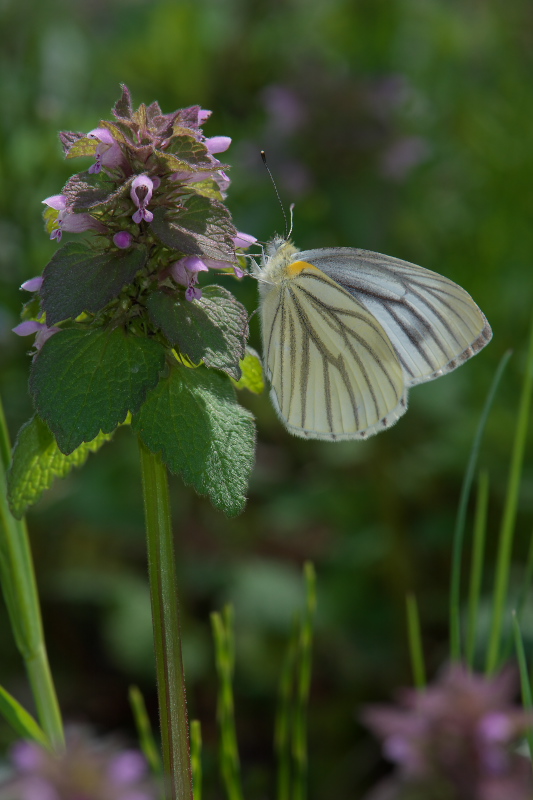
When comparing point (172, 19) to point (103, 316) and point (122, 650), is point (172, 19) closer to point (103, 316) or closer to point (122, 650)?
point (122, 650)

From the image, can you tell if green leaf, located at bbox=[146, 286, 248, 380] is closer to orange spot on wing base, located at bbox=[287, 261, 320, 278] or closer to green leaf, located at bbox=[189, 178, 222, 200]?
green leaf, located at bbox=[189, 178, 222, 200]

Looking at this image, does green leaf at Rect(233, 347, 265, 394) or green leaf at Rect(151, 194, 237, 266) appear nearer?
green leaf at Rect(151, 194, 237, 266)

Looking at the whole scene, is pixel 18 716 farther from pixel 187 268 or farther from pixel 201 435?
pixel 187 268

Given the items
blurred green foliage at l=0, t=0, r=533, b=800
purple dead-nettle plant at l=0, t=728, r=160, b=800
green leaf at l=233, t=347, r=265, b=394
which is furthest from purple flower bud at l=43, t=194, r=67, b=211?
blurred green foliage at l=0, t=0, r=533, b=800

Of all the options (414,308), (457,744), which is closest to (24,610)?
(457,744)

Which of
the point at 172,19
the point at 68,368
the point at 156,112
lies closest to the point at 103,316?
the point at 68,368
